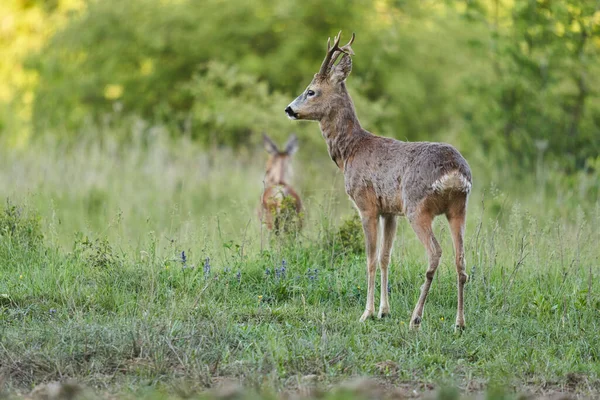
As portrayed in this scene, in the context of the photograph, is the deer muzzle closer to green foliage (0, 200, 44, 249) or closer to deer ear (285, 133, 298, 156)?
green foliage (0, 200, 44, 249)

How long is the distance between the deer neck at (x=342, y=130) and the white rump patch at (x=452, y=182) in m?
1.37

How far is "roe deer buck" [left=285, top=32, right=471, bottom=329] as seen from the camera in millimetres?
7055

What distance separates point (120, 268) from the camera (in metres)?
7.73

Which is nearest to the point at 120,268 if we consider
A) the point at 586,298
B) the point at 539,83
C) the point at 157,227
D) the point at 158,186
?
the point at 586,298

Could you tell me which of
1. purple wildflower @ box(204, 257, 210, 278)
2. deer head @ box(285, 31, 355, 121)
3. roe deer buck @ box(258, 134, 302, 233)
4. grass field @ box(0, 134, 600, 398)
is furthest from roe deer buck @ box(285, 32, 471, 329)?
roe deer buck @ box(258, 134, 302, 233)

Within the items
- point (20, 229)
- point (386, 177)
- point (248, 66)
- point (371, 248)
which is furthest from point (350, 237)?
point (248, 66)

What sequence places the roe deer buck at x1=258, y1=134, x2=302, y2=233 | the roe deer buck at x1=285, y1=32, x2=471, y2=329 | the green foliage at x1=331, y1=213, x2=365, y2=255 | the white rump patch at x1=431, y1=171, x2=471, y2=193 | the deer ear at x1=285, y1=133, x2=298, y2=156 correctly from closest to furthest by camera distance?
the white rump patch at x1=431, y1=171, x2=471, y2=193 → the roe deer buck at x1=285, y1=32, x2=471, y2=329 → the green foliage at x1=331, y1=213, x2=365, y2=255 → the roe deer buck at x1=258, y1=134, x2=302, y2=233 → the deer ear at x1=285, y1=133, x2=298, y2=156

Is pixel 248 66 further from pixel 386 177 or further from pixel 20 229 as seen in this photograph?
pixel 386 177

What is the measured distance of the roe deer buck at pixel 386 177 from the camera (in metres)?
7.05

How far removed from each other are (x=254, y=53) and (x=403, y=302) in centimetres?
1335

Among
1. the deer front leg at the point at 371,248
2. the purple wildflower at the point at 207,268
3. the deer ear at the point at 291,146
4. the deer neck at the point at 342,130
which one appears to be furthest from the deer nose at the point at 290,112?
the deer ear at the point at 291,146

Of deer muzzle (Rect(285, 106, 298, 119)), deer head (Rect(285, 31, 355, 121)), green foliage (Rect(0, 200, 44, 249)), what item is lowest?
green foliage (Rect(0, 200, 44, 249))

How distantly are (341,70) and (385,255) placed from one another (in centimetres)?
182

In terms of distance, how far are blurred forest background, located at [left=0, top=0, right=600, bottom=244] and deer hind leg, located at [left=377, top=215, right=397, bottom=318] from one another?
758cm
